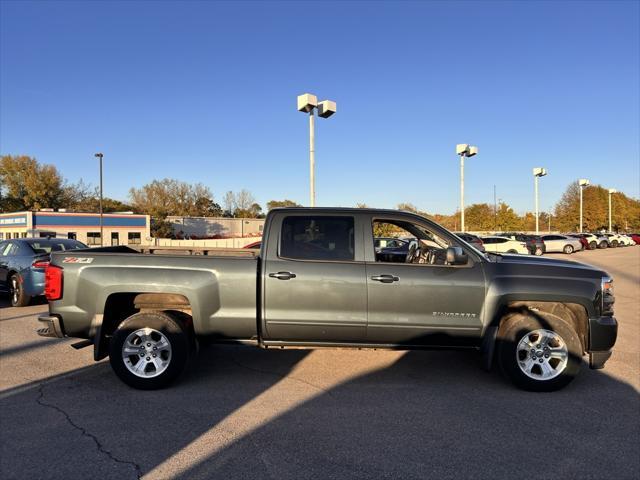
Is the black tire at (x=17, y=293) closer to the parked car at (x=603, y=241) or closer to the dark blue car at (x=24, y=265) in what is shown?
the dark blue car at (x=24, y=265)

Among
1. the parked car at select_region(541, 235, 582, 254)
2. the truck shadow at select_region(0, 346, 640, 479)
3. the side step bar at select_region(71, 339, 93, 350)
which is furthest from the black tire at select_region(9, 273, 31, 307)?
the parked car at select_region(541, 235, 582, 254)

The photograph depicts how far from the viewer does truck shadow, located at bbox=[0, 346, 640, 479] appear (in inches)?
129

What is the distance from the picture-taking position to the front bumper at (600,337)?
4.75 m

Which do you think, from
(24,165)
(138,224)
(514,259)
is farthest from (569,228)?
(24,165)

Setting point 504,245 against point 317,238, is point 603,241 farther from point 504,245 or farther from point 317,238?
point 317,238

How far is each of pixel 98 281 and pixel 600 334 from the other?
528cm

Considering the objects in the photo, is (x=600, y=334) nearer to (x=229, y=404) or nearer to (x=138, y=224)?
(x=229, y=404)

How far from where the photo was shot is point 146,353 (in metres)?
4.88

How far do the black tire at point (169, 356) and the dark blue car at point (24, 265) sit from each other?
19.0 ft

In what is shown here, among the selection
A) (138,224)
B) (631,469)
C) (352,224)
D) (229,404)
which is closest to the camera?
(631,469)

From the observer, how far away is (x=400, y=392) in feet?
15.6

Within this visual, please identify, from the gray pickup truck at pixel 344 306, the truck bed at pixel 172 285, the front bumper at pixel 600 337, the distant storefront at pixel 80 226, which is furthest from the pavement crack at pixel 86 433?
the distant storefront at pixel 80 226

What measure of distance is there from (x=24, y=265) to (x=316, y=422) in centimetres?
860

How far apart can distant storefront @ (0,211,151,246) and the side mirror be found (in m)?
55.6
